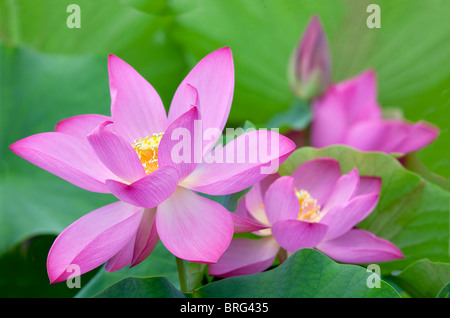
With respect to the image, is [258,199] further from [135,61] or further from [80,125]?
[135,61]

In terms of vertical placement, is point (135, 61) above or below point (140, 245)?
above

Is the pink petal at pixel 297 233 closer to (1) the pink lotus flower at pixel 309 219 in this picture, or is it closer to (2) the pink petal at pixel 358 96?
Result: (1) the pink lotus flower at pixel 309 219

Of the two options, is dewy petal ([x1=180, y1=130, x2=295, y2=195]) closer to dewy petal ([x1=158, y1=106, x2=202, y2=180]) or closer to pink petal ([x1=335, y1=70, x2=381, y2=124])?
dewy petal ([x1=158, y1=106, x2=202, y2=180])

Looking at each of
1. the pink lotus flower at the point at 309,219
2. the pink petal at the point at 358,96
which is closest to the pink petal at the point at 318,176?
the pink lotus flower at the point at 309,219

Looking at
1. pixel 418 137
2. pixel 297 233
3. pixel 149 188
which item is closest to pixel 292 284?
pixel 297 233

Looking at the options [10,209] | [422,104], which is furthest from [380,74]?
[10,209]

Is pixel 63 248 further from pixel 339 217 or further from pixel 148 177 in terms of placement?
pixel 339 217
